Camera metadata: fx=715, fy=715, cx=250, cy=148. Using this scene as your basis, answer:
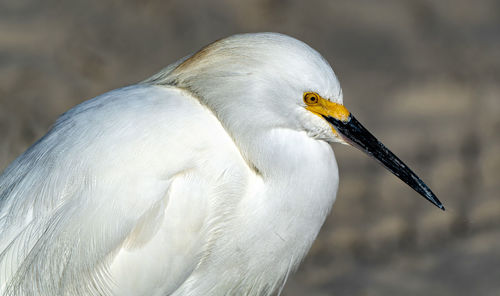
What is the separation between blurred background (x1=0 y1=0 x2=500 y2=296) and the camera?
354 centimetres

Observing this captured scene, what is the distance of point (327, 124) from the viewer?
198 cm

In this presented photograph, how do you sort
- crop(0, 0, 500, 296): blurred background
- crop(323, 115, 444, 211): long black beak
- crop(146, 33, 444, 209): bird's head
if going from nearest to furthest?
crop(146, 33, 444, 209): bird's head → crop(323, 115, 444, 211): long black beak → crop(0, 0, 500, 296): blurred background

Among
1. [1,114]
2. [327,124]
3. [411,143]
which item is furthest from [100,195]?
[411,143]

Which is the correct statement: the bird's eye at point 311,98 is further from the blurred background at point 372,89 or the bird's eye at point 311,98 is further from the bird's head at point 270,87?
the blurred background at point 372,89

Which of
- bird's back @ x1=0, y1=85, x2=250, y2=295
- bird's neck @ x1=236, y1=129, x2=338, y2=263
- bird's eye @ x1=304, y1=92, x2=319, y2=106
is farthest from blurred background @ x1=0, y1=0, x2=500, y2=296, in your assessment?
bird's eye @ x1=304, y1=92, x2=319, y2=106

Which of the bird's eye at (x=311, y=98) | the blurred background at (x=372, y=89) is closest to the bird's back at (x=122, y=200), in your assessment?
the bird's eye at (x=311, y=98)

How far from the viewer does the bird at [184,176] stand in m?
1.91

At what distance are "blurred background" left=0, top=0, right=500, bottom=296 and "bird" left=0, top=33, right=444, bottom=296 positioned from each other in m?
1.41

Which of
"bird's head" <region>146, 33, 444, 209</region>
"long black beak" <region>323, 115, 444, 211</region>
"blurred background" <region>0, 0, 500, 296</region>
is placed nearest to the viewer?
"bird's head" <region>146, 33, 444, 209</region>

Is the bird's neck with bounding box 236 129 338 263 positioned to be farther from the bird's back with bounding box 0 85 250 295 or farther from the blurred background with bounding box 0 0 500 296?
the blurred background with bounding box 0 0 500 296

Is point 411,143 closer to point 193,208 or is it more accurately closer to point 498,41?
point 498,41

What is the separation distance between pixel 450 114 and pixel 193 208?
2239 millimetres

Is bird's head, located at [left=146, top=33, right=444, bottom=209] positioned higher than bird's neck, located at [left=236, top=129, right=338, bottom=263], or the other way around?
bird's head, located at [left=146, top=33, right=444, bottom=209]

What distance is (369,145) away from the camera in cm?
206
